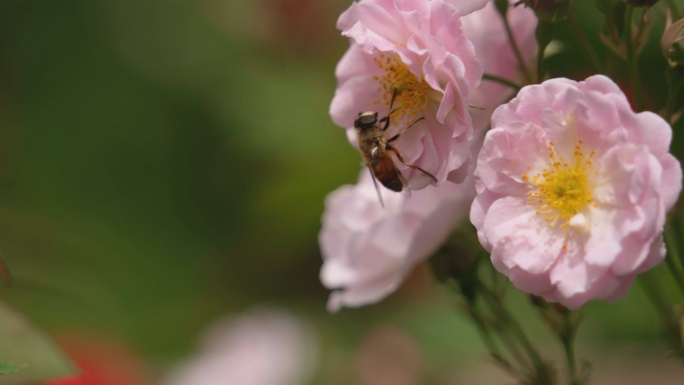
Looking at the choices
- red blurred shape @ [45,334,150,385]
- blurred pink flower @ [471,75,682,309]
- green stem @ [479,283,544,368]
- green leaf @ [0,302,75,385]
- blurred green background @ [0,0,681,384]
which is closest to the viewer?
blurred pink flower @ [471,75,682,309]

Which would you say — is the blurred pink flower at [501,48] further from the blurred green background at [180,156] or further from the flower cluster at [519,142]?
the blurred green background at [180,156]

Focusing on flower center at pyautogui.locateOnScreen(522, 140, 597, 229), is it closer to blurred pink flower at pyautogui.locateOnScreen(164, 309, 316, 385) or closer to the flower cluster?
the flower cluster

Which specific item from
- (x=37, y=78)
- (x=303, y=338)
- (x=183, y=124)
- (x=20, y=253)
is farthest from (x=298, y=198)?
(x=37, y=78)

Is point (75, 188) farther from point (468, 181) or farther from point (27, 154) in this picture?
point (468, 181)

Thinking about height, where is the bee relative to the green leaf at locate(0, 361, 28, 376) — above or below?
below

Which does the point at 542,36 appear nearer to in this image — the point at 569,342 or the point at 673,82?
the point at 673,82

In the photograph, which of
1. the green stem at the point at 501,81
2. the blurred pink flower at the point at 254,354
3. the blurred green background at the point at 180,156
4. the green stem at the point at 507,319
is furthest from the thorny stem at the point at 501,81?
the blurred green background at the point at 180,156

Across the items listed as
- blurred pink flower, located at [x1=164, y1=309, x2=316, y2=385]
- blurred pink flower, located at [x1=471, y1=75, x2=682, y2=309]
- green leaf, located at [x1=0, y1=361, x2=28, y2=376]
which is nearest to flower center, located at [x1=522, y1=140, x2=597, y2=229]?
blurred pink flower, located at [x1=471, y1=75, x2=682, y2=309]

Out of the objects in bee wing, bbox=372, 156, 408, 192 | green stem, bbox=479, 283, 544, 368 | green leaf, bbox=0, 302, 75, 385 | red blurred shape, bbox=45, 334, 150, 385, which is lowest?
green stem, bbox=479, 283, 544, 368
